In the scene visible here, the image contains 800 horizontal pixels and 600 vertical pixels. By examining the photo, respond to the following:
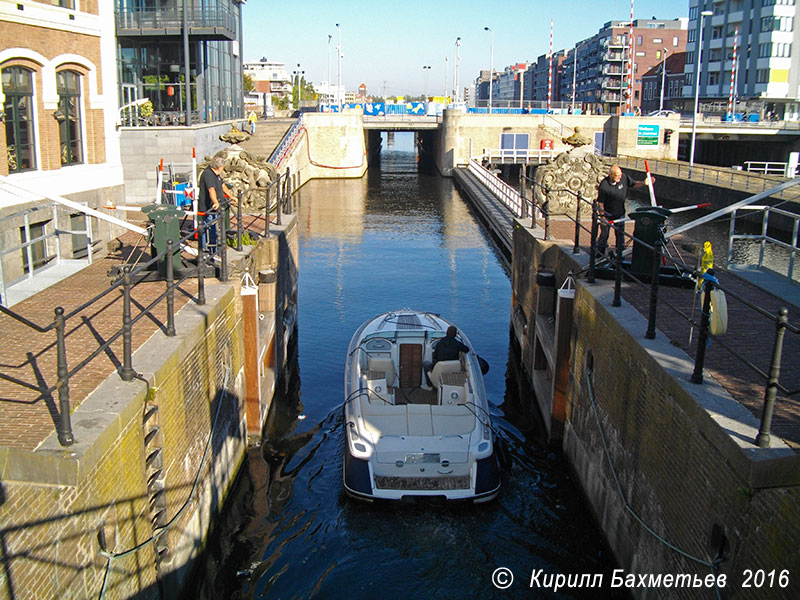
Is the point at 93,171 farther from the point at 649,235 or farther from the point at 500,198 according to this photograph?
the point at 500,198

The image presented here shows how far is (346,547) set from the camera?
9836 mm

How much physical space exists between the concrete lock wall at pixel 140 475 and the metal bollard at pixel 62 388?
0.09 m

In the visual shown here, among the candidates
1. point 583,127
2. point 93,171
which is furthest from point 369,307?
point 583,127

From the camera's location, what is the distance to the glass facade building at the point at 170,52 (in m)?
33.0

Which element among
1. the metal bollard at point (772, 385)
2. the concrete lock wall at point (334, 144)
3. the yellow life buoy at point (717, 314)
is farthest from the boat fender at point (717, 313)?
the concrete lock wall at point (334, 144)

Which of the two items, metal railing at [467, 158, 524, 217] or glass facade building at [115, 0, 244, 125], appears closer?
glass facade building at [115, 0, 244, 125]

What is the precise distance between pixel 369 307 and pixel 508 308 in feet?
13.2

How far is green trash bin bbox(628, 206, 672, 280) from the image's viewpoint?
35.4 feet

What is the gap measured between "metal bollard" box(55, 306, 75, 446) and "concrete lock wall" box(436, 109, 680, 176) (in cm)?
5571

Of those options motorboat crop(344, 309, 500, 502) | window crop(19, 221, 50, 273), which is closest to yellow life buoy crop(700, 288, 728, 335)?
motorboat crop(344, 309, 500, 502)

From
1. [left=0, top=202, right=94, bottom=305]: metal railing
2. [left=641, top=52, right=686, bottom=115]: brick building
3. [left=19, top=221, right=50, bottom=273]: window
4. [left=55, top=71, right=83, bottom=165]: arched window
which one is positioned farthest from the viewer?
[left=641, top=52, right=686, bottom=115]: brick building

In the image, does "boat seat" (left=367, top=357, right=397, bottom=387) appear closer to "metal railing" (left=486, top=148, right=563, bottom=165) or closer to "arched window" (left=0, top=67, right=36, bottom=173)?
"arched window" (left=0, top=67, right=36, bottom=173)

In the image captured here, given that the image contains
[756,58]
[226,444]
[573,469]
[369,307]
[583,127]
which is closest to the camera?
[226,444]

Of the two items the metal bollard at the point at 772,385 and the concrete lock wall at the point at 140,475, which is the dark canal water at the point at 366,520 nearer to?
the concrete lock wall at the point at 140,475
